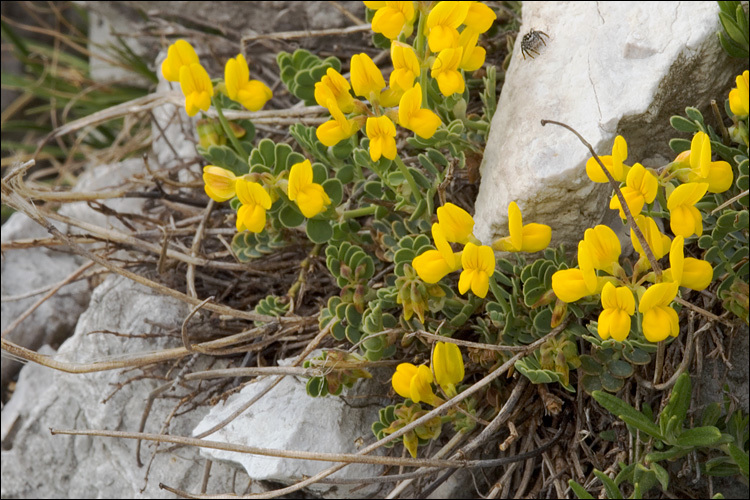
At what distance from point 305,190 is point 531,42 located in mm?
744

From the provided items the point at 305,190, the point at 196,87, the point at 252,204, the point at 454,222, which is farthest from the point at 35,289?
the point at 454,222

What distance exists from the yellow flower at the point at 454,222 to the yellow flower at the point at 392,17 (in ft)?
1.70

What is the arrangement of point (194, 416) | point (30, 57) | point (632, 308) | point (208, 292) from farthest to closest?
point (30, 57)
point (208, 292)
point (194, 416)
point (632, 308)

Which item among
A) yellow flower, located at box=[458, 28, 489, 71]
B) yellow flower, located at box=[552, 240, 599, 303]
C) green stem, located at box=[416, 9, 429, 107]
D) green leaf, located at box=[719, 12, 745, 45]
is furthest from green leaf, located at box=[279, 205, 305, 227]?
green leaf, located at box=[719, 12, 745, 45]

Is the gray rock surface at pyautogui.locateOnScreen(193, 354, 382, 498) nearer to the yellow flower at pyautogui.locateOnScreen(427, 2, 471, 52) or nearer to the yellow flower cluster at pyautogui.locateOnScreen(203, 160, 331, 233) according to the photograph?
the yellow flower cluster at pyautogui.locateOnScreen(203, 160, 331, 233)

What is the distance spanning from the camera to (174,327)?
2.37m

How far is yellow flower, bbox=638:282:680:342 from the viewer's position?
4.82ft

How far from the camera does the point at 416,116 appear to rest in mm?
1731

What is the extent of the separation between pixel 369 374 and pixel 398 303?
205 millimetres

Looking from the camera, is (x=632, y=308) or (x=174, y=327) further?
(x=174, y=327)

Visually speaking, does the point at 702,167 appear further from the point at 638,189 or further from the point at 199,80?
the point at 199,80

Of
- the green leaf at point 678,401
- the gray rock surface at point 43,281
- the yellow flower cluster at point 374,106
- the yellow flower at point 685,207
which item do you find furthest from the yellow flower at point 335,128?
the gray rock surface at point 43,281

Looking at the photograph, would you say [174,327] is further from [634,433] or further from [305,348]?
[634,433]


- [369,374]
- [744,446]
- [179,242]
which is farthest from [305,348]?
[744,446]
